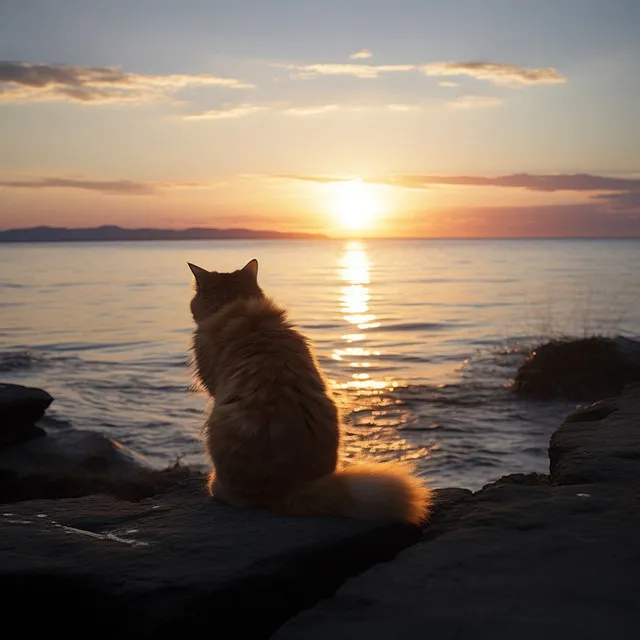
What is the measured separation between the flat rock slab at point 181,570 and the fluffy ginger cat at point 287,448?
0.12 m

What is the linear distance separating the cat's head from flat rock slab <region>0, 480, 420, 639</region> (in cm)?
205

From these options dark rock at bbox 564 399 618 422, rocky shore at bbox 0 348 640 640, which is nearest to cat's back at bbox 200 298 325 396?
rocky shore at bbox 0 348 640 640

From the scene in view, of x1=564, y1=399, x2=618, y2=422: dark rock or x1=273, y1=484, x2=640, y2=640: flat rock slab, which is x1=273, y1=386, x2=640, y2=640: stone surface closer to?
x1=273, y1=484, x2=640, y2=640: flat rock slab

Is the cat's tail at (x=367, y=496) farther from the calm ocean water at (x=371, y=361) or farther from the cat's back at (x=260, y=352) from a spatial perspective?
the calm ocean water at (x=371, y=361)

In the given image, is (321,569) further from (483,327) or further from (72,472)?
(483,327)

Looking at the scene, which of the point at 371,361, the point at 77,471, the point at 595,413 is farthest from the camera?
the point at 371,361

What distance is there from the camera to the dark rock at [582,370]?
35.4 feet

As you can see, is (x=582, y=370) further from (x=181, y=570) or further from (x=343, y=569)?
(x=181, y=570)

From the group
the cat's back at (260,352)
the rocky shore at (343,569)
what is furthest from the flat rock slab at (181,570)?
the cat's back at (260,352)

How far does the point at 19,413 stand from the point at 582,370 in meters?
8.22

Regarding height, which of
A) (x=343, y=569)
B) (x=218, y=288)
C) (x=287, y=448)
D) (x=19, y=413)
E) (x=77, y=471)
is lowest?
(x=77, y=471)

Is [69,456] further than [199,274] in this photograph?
Yes

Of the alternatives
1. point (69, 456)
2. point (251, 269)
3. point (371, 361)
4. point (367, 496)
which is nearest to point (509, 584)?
point (367, 496)

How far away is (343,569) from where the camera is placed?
273 cm
